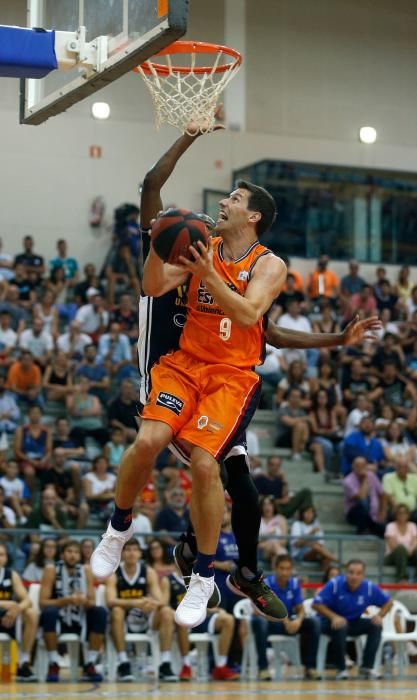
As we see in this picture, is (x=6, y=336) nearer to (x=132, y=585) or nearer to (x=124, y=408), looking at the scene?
(x=124, y=408)

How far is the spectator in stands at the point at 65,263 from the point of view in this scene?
75.7 feet

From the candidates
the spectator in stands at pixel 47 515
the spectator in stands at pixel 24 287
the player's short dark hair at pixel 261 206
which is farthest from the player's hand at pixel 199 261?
the spectator in stands at pixel 24 287

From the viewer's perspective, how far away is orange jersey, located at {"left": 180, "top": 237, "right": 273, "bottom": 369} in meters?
7.89

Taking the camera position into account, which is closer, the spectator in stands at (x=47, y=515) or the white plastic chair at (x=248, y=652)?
the white plastic chair at (x=248, y=652)

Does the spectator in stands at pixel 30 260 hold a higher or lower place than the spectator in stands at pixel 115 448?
higher

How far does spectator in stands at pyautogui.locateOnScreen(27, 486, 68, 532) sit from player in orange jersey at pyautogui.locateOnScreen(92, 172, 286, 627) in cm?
863

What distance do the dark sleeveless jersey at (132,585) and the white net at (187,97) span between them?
7.70 metres

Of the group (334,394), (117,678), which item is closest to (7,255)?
(334,394)

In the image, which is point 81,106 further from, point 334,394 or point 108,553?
point 108,553

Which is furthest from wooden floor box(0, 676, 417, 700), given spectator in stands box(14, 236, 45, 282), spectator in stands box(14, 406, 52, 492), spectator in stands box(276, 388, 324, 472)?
spectator in stands box(14, 236, 45, 282)

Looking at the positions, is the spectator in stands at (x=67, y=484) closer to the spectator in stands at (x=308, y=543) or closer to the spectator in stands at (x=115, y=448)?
the spectator in stands at (x=115, y=448)

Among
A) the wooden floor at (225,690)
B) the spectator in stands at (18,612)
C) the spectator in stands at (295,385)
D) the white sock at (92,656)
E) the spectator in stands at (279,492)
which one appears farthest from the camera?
the spectator in stands at (295,385)

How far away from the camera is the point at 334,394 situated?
21.0m

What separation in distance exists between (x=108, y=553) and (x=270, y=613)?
3.97ft
